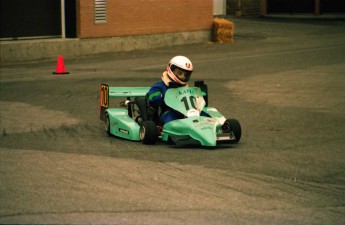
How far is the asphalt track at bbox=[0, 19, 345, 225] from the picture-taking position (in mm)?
7777

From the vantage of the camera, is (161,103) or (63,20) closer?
(161,103)

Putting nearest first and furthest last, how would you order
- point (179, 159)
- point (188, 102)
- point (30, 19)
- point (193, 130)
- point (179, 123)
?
1. point (179, 159)
2. point (193, 130)
3. point (179, 123)
4. point (188, 102)
5. point (30, 19)

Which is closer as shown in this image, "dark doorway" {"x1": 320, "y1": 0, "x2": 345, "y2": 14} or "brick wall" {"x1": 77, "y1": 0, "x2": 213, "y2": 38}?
"brick wall" {"x1": 77, "y1": 0, "x2": 213, "y2": 38}

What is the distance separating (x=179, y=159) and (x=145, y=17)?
1739 centimetres

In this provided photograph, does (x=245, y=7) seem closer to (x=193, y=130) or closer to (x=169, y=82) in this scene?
(x=169, y=82)

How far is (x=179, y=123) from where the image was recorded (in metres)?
11.2

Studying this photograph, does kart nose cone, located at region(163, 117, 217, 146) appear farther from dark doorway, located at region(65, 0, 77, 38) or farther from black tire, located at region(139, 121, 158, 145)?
dark doorway, located at region(65, 0, 77, 38)

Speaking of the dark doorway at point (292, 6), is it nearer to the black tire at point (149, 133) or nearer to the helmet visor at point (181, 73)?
the helmet visor at point (181, 73)

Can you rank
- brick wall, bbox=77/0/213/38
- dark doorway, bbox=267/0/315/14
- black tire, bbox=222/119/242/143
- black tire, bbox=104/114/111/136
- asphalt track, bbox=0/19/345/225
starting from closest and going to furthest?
asphalt track, bbox=0/19/345/225
black tire, bbox=222/119/242/143
black tire, bbox=104/114/111/136
brick wall, bbox=77/0/213/38
dark doorway, bbox=267/0/315/14

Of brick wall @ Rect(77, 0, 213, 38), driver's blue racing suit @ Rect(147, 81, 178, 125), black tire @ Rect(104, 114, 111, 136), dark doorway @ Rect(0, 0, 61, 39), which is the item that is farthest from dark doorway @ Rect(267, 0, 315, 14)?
driver's blue racing suit @ Rect(147, 81, 178, 125)

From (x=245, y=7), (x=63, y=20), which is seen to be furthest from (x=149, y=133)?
(x=245, y=7)

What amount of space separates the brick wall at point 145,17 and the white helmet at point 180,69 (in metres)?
13.8

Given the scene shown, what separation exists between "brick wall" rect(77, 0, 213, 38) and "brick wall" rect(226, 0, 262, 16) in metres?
7.34

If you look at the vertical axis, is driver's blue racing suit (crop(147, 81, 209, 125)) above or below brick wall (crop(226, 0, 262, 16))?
above
